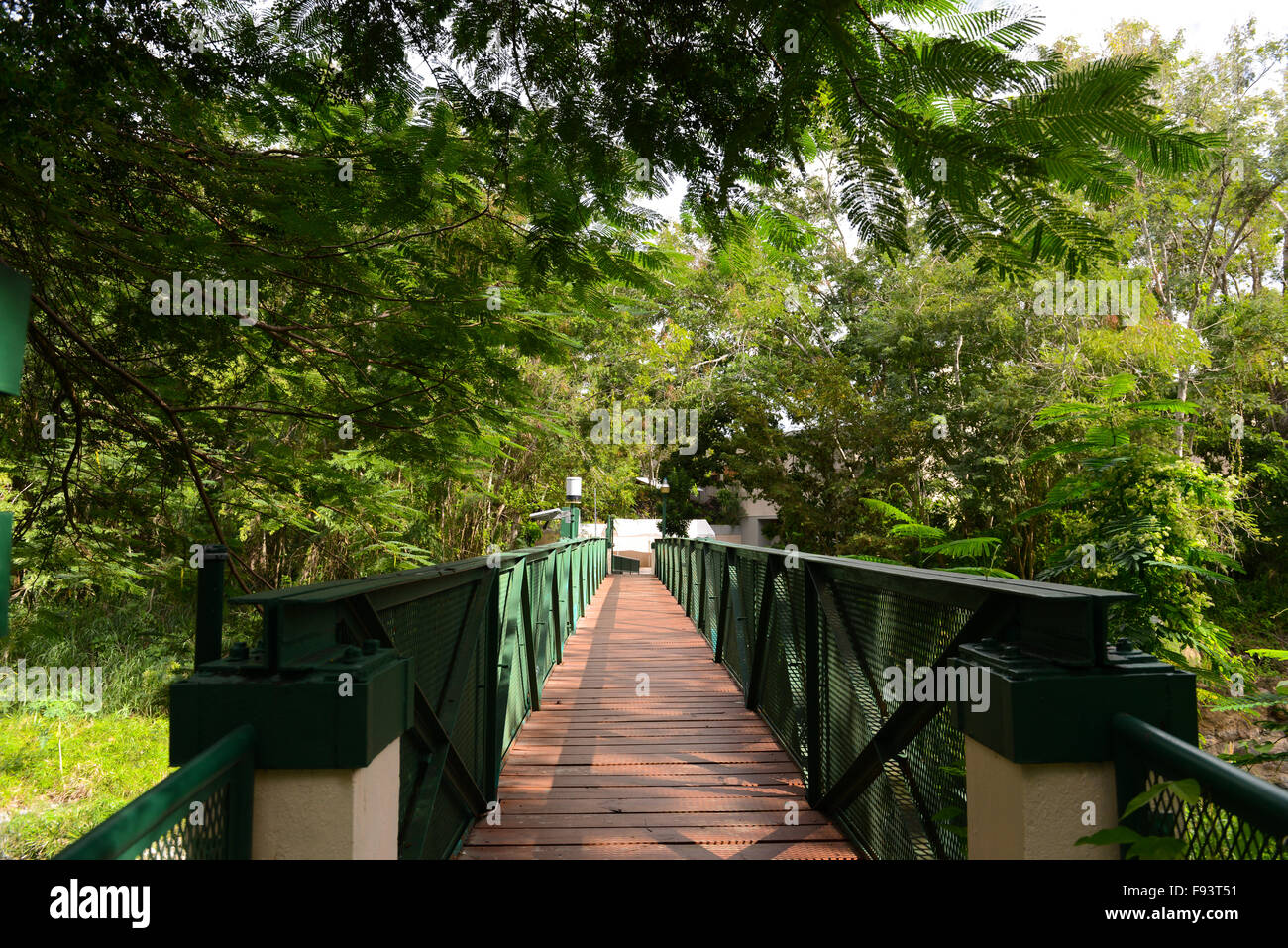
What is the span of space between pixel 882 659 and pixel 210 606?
2.38 metres

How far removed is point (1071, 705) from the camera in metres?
1.39

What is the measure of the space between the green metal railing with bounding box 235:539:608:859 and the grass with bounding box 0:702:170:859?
4349 mm

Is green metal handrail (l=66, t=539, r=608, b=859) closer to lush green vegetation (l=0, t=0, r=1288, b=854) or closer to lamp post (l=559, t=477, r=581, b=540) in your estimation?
lush green vegetation (l=0, t=0, r=1288, b=854)

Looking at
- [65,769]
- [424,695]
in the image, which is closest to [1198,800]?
[424,695]

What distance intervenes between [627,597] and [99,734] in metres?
9.46

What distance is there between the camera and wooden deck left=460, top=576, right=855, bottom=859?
10.7ft

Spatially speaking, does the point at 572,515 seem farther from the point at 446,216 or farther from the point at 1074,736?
the point at 1074,736

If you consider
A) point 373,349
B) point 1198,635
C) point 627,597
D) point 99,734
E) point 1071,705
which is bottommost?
point 99,734

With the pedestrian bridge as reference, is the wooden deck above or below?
below

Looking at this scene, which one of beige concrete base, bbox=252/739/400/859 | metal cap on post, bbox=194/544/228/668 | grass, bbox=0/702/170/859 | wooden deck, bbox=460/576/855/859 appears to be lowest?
grass, bbox=0/702/170/859

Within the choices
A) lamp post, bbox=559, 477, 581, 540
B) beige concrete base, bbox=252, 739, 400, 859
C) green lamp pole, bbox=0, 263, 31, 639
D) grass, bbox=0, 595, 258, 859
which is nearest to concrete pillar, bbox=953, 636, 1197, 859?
beige concrete base, bbox=252, 739, 400, 859
